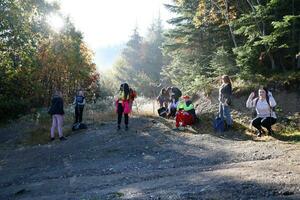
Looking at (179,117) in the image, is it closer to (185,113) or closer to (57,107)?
(185,113)

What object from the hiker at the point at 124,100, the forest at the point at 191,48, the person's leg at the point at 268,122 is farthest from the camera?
the forest at the point at 191,48

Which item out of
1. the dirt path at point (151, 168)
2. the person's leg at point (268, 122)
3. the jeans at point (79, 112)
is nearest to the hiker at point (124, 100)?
the dirt path at point (151, 168)

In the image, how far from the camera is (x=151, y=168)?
32.7ft

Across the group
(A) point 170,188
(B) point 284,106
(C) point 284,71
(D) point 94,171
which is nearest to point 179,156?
(D) point 94,171

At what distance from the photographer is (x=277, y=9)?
17.1 metres

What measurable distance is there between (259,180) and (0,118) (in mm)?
19051

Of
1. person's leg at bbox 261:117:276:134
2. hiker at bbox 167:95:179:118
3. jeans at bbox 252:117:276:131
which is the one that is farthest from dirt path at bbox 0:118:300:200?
hiker at bbox 167:95:179:118

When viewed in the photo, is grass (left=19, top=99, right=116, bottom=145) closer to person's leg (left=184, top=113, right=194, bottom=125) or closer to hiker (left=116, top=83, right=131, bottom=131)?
hiker (left=116, top=83, right=131, bottom=131)

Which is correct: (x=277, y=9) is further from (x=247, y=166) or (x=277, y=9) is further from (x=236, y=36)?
(x=247, y=166)

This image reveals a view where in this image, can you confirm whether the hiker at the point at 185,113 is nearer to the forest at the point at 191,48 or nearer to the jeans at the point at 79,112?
the forest at the point at 191,48

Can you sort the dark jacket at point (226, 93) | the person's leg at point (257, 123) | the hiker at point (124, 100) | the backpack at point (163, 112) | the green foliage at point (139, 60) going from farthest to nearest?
the green foliage at point (139, 60) < the backpack at point (163, 112) < the hiker at point (124, 100) < the dark jacket at point (226, 93) < the person's leg at point (257, 123)

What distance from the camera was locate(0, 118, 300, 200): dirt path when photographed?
7430mm

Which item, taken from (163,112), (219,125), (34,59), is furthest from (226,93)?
(34,59)

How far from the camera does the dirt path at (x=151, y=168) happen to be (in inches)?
293
